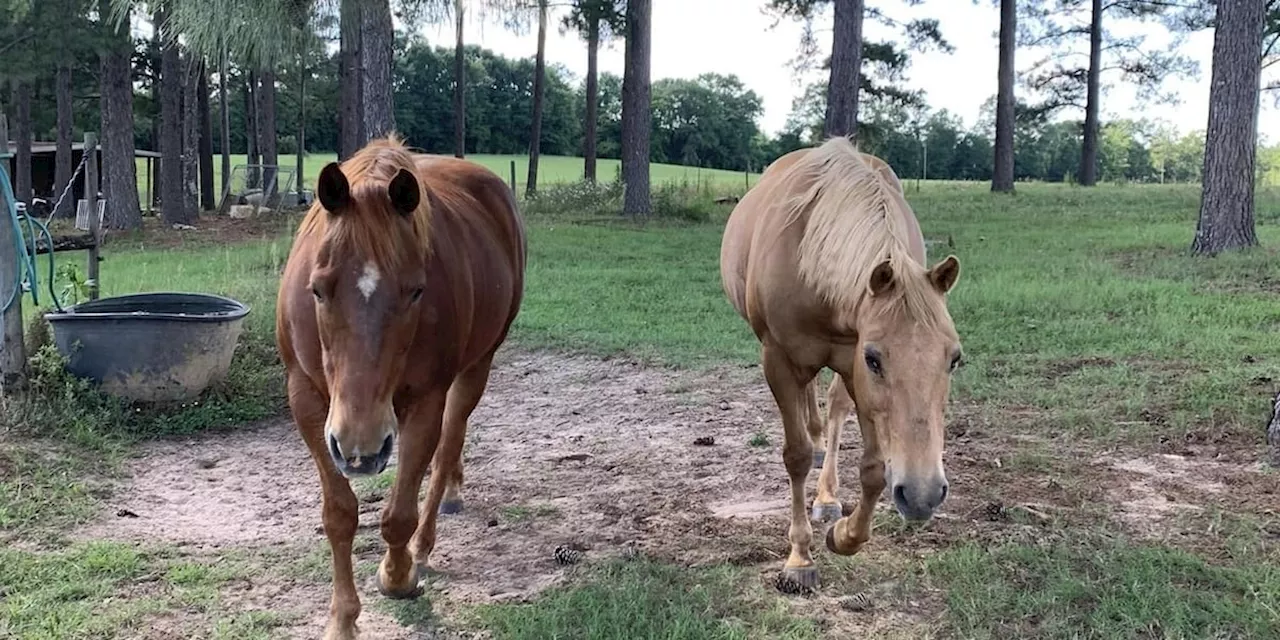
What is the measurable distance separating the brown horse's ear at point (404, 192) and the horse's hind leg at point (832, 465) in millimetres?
1968

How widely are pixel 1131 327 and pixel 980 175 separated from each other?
5156 cm

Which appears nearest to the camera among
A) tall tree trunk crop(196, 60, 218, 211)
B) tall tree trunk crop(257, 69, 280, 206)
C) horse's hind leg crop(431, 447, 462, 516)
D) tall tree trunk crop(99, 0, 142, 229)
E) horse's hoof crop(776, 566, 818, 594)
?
horse's hoof crop(776, 566, 818, 594)

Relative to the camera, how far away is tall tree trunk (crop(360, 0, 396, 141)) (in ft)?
32.7

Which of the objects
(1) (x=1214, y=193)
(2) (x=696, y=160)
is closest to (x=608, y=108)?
(2) (x=696, y=160)

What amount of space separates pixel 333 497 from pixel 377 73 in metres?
8.67

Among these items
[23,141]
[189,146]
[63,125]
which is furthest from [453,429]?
[23,141]

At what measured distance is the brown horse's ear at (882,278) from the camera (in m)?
2.52

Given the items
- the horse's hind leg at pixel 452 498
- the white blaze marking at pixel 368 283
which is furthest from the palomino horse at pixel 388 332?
the horse's hind leg at pixel 452 498

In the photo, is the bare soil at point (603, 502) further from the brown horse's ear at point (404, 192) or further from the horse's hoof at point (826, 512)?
the brown horse's ear at point (404, 192)

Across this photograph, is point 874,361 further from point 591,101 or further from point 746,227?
point 591,101

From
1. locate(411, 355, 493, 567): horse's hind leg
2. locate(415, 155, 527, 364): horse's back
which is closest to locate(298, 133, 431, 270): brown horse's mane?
locate(415, 155, 527, 364): horse's back

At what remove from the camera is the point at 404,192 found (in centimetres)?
242

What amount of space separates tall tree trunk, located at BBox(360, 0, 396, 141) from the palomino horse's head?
821 cm

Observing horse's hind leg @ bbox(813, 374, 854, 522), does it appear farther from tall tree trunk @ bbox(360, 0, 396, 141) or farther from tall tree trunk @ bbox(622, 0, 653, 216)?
tall tree trunk @ bbox(622, 0, 653, 216)
